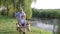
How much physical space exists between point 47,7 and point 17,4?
3.28 m

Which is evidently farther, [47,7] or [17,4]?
[47,7]

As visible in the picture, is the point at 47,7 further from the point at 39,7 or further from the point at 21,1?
the point at 21,1

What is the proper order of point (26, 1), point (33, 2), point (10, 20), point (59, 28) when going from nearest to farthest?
point (59, 28) → point (26, 1) → point (33, 2) → point (10, 20)

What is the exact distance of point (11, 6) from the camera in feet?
30.6

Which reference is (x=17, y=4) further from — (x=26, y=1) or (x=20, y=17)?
(x=20, y=17)

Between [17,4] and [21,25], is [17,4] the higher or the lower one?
the higher one

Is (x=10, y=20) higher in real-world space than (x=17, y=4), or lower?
lower

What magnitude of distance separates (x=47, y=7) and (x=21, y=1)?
3251mm

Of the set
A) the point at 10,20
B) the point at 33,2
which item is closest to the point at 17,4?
the point at 33,2

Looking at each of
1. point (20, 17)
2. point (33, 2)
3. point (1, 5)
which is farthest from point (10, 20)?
point (20, 17)

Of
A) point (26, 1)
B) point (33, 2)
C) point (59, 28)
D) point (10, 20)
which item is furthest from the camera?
point (10, 20)

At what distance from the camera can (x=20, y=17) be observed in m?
5.95

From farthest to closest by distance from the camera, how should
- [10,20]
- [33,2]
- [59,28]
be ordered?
[10,20], [33,2], [59,28]

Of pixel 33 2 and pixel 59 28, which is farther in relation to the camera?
pixel 33 2
